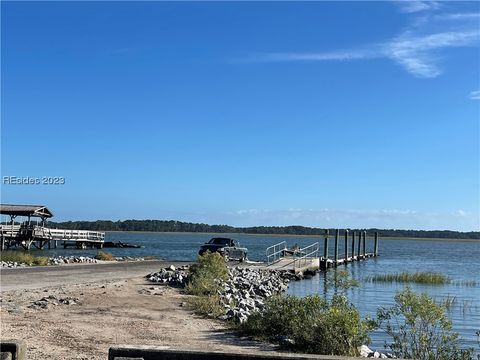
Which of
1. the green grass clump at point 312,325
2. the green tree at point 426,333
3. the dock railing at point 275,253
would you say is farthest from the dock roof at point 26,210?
the green tree at point 426,333

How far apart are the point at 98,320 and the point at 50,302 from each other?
2.60 m

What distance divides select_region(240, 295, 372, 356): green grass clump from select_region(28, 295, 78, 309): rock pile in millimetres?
5102

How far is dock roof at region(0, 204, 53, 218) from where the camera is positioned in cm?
6090

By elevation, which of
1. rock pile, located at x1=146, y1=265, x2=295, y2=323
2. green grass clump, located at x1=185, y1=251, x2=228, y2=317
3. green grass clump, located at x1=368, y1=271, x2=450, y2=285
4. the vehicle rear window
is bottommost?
green grass clump, located at x1=368, y1=271, x2=450, y2=285

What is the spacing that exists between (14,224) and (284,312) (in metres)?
58.7

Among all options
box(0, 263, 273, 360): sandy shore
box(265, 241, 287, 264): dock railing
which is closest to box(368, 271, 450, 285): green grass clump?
box(265, 241, 287, 264): dock railing

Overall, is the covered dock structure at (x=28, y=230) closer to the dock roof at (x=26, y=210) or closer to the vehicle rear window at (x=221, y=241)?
the dock roof at (x=26, y=210)

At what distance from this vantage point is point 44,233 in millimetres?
67250

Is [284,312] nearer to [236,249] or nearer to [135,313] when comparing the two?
[135,313]

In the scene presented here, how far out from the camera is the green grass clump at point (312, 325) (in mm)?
10109

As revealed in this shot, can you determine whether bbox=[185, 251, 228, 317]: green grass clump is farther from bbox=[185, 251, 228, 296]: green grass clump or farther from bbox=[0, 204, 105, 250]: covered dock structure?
bbox=[0, 204, 105, 250]: covered dock structure

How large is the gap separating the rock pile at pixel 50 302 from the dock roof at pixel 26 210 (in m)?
46.8

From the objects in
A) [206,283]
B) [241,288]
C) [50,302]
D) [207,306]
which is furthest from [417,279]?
[50,302]

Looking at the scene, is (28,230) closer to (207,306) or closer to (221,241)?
(221,241)
